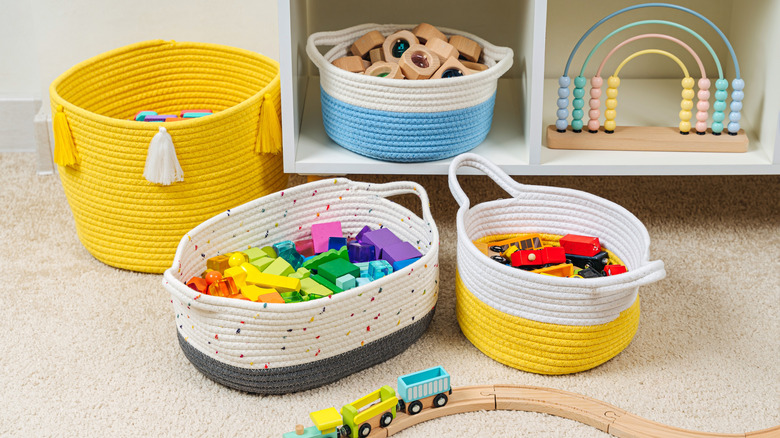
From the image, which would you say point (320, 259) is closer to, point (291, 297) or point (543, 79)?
point (291, 297)

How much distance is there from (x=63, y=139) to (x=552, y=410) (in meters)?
0.86

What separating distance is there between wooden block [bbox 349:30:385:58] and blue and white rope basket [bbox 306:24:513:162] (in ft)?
0.28

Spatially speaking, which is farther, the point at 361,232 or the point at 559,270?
the point at 361,232

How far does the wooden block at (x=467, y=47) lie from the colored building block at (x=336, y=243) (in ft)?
1.30

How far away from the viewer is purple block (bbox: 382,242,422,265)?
134cm

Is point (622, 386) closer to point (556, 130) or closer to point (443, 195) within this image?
point (556, 130)

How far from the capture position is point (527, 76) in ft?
4.84

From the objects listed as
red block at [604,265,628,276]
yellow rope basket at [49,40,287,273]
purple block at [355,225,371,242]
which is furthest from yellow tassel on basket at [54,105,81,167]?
red block at [604,265,628,276]

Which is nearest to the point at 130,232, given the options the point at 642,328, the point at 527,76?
the point at 527,76

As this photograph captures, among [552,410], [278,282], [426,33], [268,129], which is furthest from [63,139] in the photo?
[552,410]

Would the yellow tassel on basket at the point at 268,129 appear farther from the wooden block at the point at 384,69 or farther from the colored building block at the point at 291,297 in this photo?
the colored building block at the point at 291,297

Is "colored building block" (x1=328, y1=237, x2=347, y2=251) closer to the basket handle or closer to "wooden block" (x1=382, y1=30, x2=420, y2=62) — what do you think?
the basket handle

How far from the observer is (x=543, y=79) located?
1509mm

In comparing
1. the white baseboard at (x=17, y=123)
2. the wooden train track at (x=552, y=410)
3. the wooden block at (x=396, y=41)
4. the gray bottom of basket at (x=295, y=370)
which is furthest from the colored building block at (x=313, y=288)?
the white baseboard at (x=17, y=123)
